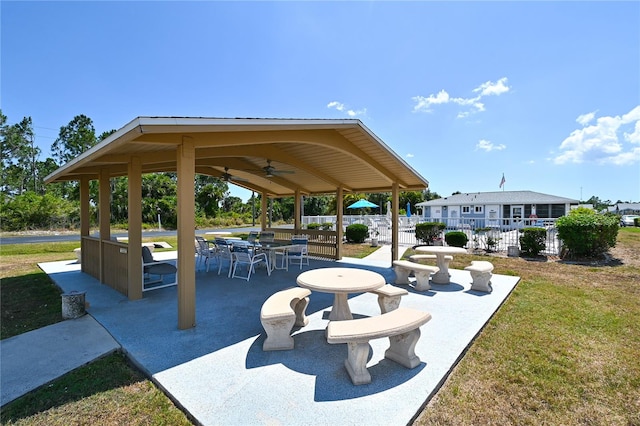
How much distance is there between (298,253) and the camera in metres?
8.85

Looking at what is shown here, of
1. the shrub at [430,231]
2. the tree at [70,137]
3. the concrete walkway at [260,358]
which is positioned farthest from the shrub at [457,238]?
the tree at [70,137]

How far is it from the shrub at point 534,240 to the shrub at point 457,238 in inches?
82.0

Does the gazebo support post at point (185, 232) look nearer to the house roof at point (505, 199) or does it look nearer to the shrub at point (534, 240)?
the shrub at point (534, 240)

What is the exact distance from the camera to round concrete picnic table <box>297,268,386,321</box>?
12.6 ft

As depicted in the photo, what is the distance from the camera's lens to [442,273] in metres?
6.98

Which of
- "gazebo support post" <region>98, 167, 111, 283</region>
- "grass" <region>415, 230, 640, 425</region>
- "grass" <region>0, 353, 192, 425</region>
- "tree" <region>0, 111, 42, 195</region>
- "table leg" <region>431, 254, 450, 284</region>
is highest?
"tree" <region>0, 111, 42, 195</region>

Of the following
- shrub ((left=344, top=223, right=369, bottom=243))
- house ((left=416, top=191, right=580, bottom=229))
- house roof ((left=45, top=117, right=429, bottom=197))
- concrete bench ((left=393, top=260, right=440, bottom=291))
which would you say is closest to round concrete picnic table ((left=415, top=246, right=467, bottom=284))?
concrete bench ((left=393, top=260, right=440, bottom=291))

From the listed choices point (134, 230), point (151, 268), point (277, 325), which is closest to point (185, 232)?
point (277, 325)

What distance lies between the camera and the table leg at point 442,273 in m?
6.91

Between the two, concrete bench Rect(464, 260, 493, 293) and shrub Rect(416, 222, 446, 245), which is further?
shrub Rect(416, 222, 446, 245)

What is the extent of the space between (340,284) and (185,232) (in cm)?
228

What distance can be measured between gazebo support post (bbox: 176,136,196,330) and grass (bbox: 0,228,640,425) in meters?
0.92

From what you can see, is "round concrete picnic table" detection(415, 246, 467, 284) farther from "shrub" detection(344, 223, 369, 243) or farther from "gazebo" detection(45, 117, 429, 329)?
"shrub" detection(344, 223, 369, 243)

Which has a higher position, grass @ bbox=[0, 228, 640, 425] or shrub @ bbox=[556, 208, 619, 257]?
shrub @ bbox=[556, 208, 619, 257]
